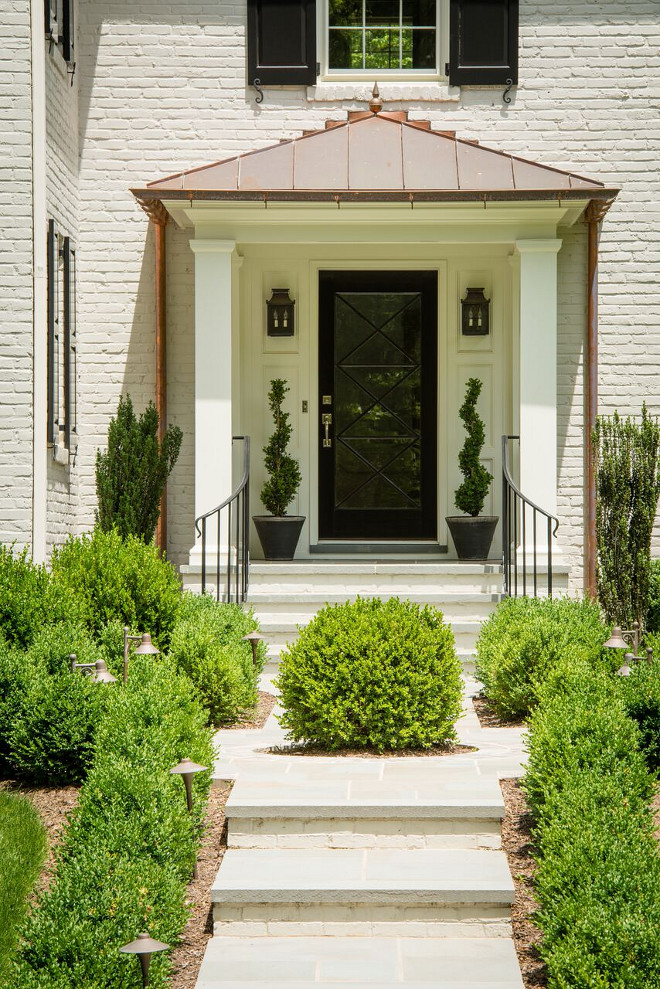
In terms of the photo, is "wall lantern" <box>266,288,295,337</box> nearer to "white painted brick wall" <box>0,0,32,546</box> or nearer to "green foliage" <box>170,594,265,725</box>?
"white painted brick wall" <box>0,0,32,546</box>

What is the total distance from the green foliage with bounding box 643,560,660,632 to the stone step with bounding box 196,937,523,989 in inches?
218

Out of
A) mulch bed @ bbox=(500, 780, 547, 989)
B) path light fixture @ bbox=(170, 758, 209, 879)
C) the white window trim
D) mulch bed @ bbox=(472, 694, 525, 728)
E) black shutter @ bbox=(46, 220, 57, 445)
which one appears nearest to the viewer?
mulch bed @ bbox=(500, 780, 547, 989)

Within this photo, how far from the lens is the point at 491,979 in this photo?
3.87 m

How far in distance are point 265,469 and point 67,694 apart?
5096 mm

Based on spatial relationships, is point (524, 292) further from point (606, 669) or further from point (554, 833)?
point (554, 833)

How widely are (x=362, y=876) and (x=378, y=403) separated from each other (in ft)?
21.6

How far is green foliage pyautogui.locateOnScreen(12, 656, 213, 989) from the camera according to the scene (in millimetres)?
3656

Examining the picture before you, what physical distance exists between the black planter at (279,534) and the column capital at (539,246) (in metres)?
2.75

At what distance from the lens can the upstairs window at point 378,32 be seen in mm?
10469

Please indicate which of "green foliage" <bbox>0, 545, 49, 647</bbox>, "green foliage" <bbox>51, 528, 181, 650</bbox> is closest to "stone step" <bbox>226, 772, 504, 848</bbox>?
"green foliage" <bbox>0, 545, 49, 647</bbox>

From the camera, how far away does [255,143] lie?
1024 cm


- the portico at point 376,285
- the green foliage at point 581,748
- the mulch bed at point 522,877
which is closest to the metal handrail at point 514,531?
the portico at point 376,285

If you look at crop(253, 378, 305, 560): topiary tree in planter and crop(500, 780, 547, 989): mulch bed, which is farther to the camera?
crop(253, 378, 305, 560): topiary tree in planter

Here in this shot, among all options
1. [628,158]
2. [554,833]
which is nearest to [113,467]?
[628,158]
